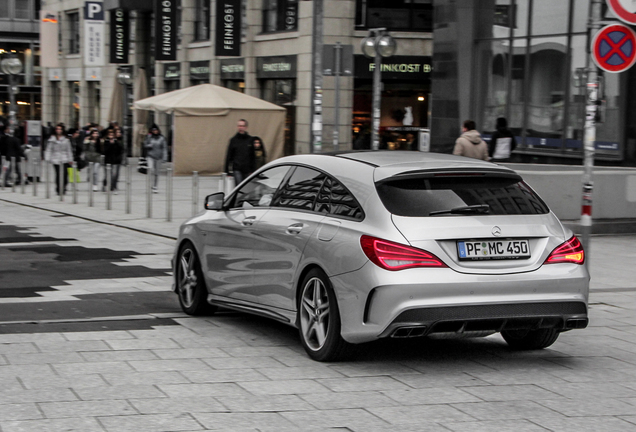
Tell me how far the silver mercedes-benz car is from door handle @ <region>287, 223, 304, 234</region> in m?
0.02

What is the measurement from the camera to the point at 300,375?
6.22m

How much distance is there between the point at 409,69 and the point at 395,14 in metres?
1.91

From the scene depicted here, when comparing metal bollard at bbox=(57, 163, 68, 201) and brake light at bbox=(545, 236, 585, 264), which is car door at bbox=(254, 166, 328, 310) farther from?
metal bollard at bbox=(57, 163, 68, 201)

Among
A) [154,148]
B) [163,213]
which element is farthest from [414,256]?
[154,148]

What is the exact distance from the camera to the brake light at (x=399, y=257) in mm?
6090

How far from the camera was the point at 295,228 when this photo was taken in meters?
6.99

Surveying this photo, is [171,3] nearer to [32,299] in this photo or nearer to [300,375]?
[32,299]

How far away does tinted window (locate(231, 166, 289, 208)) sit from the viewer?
767cm

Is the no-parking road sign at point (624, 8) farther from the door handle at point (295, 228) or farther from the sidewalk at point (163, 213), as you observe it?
the door handle at point (295, 228)

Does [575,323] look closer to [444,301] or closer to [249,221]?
[444,301]

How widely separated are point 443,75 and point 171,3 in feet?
51.0

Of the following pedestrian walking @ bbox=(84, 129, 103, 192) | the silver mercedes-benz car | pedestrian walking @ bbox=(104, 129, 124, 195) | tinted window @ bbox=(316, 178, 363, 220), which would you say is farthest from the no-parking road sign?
pedestrian walking @ bbox=(84, 129, 103, 192)

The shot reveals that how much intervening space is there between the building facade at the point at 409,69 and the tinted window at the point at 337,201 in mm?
7932

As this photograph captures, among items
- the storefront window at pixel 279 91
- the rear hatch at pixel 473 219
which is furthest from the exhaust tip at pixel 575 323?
the storefront window at pixel 279 91
